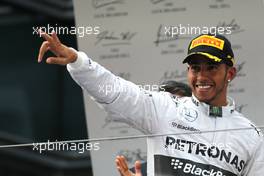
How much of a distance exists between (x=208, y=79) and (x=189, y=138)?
0.17 m

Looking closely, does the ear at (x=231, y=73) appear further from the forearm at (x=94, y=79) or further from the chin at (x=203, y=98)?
the forearm at (x=94, y=79)

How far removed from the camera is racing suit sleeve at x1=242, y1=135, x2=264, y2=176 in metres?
1.76

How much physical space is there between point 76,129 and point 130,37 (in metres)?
0.35

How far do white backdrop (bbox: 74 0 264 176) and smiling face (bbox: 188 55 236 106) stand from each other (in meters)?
0.18

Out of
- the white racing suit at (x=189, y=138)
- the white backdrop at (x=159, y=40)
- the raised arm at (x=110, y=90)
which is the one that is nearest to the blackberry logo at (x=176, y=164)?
the white racing suit at (x=189, y=138)

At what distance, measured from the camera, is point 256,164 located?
5.78 feet

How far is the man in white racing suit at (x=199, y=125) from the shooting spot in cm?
173

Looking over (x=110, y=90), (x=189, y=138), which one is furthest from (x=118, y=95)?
(x=189, y=138)

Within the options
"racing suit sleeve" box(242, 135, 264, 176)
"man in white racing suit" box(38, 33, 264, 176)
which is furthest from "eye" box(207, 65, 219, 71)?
"racing suit sleeve" box(242, 135, 264, 176)

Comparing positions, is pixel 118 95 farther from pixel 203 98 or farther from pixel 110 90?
pixel 203 98

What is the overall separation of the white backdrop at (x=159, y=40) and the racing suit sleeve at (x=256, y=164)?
189mm

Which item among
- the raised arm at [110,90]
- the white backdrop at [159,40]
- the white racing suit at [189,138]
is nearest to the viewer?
the raised arm at [110,90]

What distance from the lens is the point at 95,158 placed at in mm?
1883

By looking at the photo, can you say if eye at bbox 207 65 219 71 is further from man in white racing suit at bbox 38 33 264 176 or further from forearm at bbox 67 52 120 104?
forearm at bbox 67 52 120 104
